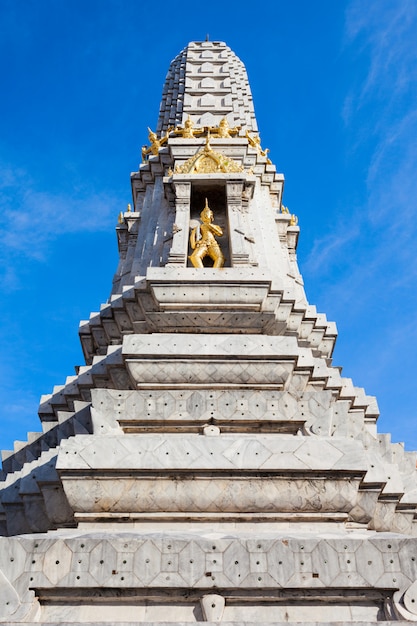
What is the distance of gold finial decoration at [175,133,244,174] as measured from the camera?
2273 cm

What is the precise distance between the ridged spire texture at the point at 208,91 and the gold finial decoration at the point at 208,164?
475 centimetres

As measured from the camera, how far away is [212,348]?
15500 mm

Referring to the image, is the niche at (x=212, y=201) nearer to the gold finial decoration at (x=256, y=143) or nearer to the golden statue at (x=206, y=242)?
the golden statue at (x=206, y=242)

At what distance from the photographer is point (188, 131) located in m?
25.4

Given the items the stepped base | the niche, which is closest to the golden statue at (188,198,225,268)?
the niche

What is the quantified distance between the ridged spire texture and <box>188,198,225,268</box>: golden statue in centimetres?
807

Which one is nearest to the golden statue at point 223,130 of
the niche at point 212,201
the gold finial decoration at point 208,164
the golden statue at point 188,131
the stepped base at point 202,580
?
the golden statue at point 188,131

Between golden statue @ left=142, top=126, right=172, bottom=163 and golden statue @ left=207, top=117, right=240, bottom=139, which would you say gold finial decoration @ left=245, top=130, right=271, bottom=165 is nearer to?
golden statue @ left=207, top=117, right=240, bottom=139

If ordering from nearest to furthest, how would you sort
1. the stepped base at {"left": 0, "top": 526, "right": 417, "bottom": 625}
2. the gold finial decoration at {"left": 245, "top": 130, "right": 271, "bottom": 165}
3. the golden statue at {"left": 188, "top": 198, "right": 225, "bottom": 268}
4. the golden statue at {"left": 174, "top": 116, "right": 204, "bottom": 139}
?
the stepped base at {"left": 0, "top": 526, "right": 417, "bottom": 625} → the golden statue at {"left": 188, "top": 198, "right": 225, "bottom": 268} → the golden statue at {"left": 174, "top": 116, "right": 204, "bottom": 139} → the gold finial decoration at {"left": 245, "top": 130, "right": 271, "bottom": 165}

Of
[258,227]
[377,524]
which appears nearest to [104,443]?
[377,524]

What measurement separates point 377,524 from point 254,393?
3844mm

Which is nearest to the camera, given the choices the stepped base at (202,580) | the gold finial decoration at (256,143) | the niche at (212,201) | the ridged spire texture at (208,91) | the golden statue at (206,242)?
the stepped base at (202,580)

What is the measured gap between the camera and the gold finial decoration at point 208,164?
2273 cm

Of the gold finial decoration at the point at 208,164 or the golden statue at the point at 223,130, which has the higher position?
the golden statue at the point at 223,130
